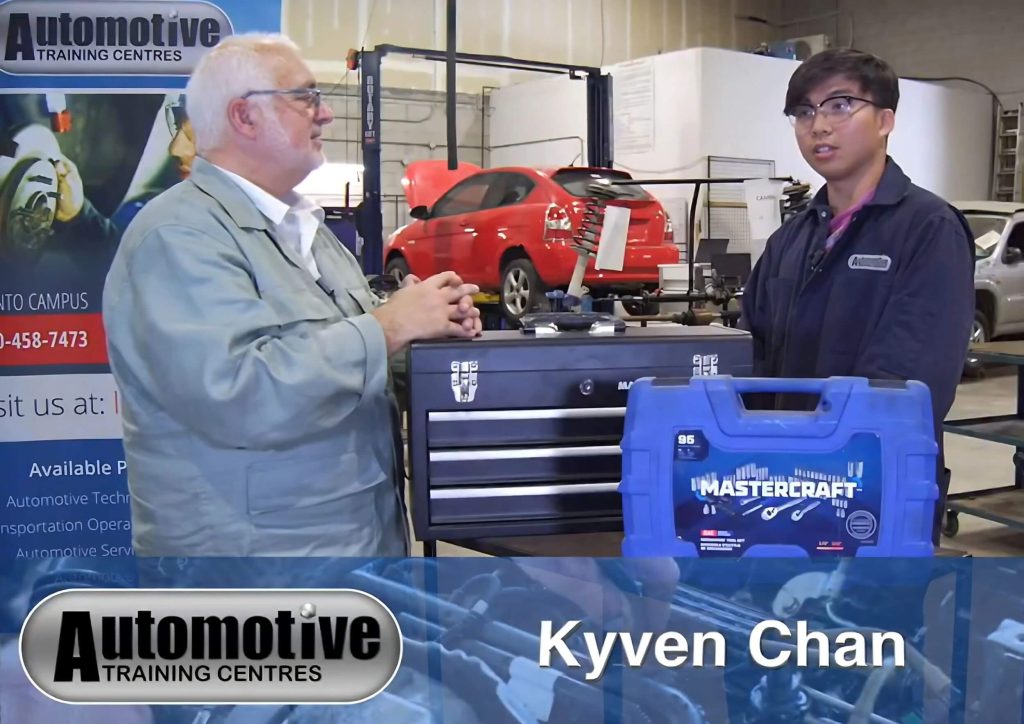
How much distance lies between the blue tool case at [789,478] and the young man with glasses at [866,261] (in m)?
0.35

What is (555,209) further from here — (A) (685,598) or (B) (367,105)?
(A) (685,598)

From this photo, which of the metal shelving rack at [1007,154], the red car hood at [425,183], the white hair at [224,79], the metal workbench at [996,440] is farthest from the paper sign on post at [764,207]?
the metal shelving rack at [1007,154]

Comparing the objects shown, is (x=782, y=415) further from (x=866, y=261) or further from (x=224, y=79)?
(x=224, y=79)

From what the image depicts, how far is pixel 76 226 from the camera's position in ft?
8.46

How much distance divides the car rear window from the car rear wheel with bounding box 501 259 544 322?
634mm

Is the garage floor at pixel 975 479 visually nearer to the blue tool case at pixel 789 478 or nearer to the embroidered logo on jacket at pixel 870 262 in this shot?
the blue tool case at pixel 789 478

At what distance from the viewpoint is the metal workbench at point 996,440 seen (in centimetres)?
398


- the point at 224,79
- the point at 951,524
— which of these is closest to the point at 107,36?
the point at 224,79

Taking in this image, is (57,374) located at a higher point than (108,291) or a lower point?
lower

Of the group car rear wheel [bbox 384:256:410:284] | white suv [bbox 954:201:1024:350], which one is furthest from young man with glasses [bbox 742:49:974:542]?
car rear wheel [bbox 384:256:410:284]

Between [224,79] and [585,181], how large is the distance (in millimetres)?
6398

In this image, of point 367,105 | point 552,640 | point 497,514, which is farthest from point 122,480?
point 367,105

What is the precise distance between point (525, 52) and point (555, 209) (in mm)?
6298

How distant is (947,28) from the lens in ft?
42.9
